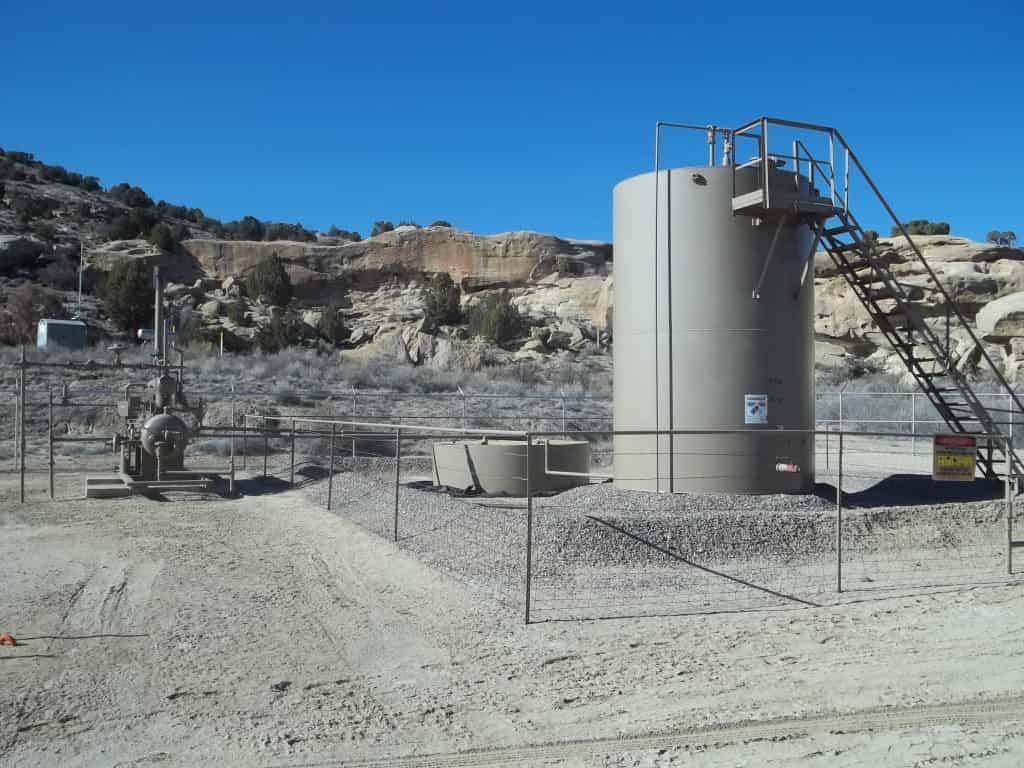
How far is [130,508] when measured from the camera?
50.0 ft

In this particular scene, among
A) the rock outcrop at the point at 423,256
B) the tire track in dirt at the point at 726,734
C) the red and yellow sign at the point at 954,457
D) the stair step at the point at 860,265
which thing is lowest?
the tire track in dirt at the point at 726,734

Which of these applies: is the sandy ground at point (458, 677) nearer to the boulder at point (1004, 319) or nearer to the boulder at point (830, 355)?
the boulder at point (1004, 319)

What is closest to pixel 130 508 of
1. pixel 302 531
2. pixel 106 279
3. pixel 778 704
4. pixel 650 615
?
pixel 302 531

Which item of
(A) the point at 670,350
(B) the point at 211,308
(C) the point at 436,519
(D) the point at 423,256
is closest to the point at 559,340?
(D) the point at 423,256

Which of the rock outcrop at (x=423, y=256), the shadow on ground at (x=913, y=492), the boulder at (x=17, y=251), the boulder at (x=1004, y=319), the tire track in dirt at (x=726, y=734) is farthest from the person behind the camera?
the rock outcrop at (x=423, y=256)

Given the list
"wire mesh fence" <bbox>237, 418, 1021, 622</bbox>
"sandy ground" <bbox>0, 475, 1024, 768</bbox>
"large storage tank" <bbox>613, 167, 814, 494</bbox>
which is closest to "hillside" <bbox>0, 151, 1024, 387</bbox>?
"large storage tank" <bbox>613, 167, 814, 494</bbox>

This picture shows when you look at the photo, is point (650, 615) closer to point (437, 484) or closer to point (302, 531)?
point (302, 531)

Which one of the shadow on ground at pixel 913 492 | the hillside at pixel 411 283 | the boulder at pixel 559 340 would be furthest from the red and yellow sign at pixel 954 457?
the boulder at pixel 559 340

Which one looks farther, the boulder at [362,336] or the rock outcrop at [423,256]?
the rock outcrop at [423,256]

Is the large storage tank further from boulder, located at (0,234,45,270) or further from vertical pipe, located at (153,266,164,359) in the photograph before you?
boulder, located at (0,234,45,270)

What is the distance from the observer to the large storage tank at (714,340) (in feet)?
42.8

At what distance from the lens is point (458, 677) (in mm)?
6492

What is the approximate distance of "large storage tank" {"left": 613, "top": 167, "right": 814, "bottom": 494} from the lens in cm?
1305

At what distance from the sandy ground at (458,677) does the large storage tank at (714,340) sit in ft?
14.7
